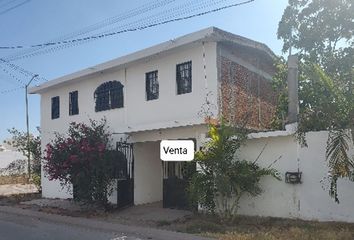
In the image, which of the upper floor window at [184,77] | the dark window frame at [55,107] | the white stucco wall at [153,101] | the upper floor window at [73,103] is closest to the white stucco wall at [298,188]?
the white stucco wall at [153,101]

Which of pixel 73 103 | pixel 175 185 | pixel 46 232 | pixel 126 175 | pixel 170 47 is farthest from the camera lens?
pixel 73 103

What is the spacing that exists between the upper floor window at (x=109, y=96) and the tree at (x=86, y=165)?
191 centimetres

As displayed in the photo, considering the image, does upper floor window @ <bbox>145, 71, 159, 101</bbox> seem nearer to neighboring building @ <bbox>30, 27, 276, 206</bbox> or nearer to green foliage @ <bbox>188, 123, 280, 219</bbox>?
neighboring building @ <bbox>30, 27, 276, 206</bbox>

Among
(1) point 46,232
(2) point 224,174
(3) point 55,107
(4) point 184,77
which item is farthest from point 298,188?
(3) point 55,107

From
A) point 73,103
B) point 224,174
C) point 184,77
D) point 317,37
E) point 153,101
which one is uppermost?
point 317,37

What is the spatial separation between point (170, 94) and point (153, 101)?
2.97 feet

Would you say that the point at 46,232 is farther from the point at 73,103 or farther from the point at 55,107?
the point at 55,107

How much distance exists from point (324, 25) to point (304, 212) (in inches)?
612

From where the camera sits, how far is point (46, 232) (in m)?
11.6

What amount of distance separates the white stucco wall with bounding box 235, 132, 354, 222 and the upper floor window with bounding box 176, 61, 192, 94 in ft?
10.6

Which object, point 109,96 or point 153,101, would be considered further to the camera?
point 109,96

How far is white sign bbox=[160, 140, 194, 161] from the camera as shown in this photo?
10930 millimetres

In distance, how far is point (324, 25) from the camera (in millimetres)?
23922

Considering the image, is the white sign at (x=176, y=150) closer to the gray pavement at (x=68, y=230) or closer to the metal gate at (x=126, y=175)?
the gray pavement at (x=68, y=230)
